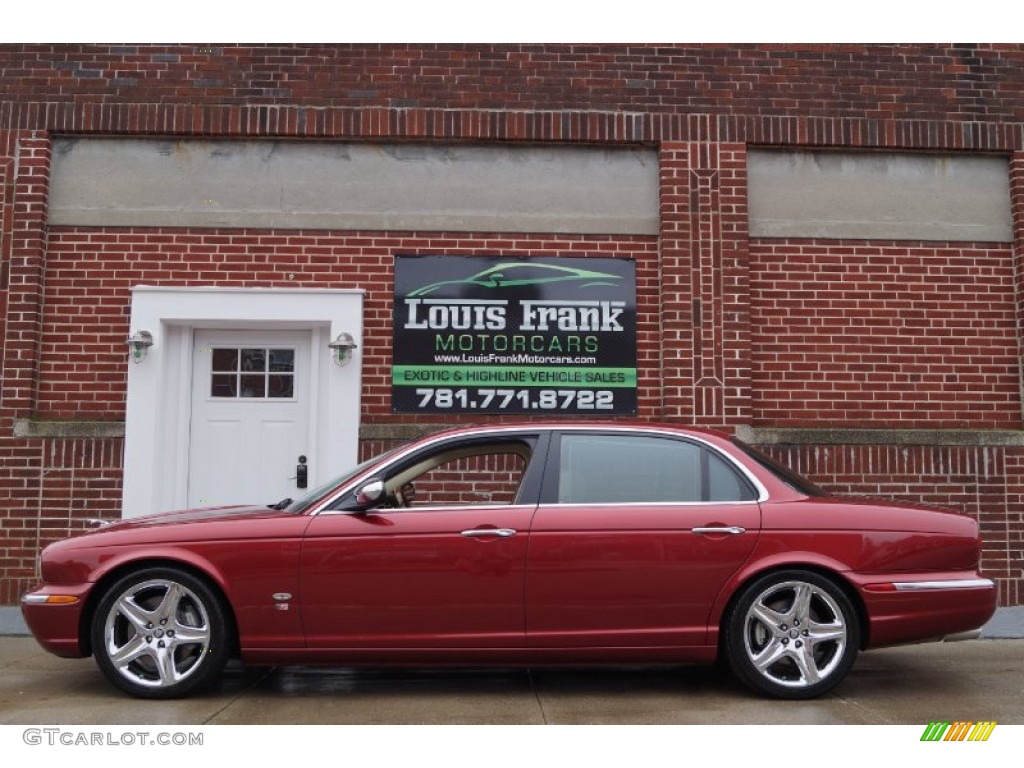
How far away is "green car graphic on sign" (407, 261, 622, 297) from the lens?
8906mm

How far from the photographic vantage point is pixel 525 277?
8.94 m

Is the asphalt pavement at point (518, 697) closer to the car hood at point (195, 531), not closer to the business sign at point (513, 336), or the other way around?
the car hood at point (195, 531)

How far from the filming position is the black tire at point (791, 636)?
517 cm

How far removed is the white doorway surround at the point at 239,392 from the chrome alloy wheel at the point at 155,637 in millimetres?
3358

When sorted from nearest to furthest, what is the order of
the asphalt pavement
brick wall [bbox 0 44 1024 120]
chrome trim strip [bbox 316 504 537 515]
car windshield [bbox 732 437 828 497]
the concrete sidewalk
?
the asphalt pavement
chrome trim strip [bbox 316 504 537 515]
car windshield [bbox 732 437 828 497]
the concrete sidewalk
brick wall [bbox 0 44 1024 120]

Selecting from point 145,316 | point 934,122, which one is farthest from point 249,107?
point 934,122

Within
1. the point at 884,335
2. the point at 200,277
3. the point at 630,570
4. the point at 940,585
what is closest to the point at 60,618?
the point at 630,570

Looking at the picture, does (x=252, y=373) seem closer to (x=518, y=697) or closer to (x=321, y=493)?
(x=321, y=493)

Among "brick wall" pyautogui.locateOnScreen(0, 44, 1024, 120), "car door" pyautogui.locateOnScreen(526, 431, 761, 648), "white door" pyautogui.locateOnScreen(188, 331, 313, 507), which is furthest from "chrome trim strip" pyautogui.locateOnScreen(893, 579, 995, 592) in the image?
"brick wall" pyautogui.locateOnScreen(0, 44, 1024, 120)

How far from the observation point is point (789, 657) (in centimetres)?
522

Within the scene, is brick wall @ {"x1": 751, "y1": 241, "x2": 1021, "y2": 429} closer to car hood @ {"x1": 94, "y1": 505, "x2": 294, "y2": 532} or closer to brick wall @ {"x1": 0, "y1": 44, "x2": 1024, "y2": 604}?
brick wall @ {"x1": 0, "y1": 44, "x2": 1024, "y2": 604}

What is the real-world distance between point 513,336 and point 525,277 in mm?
548

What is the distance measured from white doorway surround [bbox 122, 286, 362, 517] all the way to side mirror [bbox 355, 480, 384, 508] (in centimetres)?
333

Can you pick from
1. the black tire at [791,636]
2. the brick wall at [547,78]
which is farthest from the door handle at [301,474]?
the black tire at [791,636]
